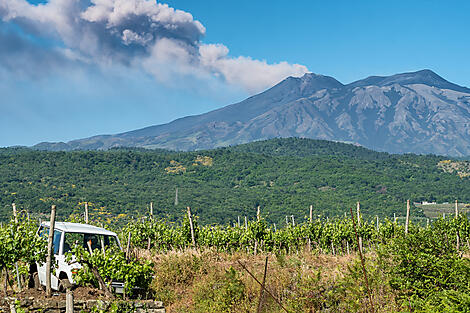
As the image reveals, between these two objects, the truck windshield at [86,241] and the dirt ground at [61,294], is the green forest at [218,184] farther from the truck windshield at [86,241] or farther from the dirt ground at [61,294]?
the dirt ground at [61,294]

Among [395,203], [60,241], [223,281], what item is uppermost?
[60,241]

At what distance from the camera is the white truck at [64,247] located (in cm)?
1071

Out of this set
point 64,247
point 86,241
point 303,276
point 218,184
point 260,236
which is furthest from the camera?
point 218,184

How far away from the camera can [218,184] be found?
13375 cm

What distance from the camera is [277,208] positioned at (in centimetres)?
9338

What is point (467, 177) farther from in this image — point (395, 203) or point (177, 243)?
point (177, 243)

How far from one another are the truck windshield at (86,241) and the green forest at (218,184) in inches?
2129

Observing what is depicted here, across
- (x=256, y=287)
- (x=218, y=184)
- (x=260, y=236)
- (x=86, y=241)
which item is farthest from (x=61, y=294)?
(x=218, y=184)

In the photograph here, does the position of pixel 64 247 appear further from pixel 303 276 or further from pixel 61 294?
pixel 303 276

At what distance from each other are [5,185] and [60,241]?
9049cm

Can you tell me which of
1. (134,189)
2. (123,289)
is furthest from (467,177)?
(123,289)

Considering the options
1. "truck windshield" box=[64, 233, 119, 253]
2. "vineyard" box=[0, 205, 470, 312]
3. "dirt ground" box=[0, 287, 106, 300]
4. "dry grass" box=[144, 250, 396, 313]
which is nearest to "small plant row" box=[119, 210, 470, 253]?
"vineyard" box=[0, 205, 470, 312]

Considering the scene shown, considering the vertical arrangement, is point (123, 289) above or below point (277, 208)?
above

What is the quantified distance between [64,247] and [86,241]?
61cm
